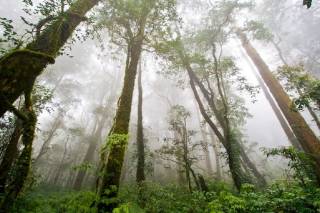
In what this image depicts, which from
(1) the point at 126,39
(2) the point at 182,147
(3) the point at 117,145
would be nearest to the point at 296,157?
(2) the point at 182,147

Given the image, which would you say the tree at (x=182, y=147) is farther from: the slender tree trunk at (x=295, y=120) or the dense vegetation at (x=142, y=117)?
the slender tree trunk at (x=295, y=120)

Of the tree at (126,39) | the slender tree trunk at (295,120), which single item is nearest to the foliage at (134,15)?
the tree at (126,39)

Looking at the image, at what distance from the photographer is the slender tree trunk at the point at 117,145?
5309mm

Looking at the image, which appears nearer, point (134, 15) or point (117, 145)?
point (117, 145)

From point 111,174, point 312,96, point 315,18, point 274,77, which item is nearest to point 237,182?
point 312,96

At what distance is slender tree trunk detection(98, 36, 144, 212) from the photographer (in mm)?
5309

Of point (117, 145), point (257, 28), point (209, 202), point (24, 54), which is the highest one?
point (257, 28)

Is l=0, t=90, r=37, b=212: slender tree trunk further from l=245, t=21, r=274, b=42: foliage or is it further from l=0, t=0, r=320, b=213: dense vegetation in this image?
l=245, t=21, r=274, b=42: foliage

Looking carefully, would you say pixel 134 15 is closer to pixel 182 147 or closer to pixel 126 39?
pixel 126 39

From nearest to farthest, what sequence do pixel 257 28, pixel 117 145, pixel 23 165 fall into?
pixel 23 165 < pixel 117 145 < pixel 257 28

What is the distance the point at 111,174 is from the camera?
5871 mm

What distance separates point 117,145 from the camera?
5969mm

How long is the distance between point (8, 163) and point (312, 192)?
791 cm

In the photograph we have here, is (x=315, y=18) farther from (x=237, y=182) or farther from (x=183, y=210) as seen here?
(x=183, y=210)
